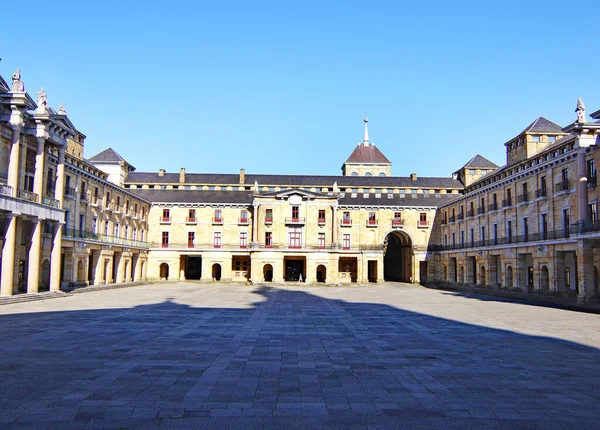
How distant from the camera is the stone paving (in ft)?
25.1

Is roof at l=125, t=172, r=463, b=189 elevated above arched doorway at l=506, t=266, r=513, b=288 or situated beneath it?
elevated above

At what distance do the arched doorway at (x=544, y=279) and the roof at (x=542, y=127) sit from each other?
19.2 metres

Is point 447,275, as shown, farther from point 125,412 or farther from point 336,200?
point 125,412

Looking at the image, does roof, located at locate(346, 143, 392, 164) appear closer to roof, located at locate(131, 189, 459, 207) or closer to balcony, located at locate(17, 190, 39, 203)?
roof, located at locate(131, 189, 459, 207)

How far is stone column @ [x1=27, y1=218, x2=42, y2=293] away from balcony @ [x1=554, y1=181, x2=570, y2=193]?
1559 inches

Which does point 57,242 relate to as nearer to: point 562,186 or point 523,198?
point 562,186

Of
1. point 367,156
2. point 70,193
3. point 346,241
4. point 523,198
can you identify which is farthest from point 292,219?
point 367,156

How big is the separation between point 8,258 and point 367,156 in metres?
70.7

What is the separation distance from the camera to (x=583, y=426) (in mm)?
7348

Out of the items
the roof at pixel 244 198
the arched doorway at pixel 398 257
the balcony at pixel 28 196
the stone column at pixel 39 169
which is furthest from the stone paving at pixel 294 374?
the arched doorway at pixel 398 257

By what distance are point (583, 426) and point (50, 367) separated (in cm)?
1109

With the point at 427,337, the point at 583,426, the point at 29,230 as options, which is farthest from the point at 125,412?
the point at 29,230

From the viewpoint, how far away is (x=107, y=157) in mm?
68375

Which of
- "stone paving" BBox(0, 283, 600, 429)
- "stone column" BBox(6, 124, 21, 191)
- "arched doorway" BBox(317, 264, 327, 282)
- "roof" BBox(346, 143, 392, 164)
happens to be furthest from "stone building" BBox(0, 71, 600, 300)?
"stone paving" BBox(0, 283, 600, 429)
